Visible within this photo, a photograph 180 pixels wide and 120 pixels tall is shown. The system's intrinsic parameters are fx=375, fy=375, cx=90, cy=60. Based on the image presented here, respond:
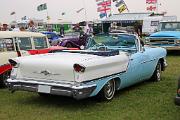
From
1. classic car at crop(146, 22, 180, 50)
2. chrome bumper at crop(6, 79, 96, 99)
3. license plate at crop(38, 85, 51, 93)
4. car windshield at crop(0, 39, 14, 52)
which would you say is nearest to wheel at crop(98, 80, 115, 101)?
chrome bumper at crop(6, 79, 96, 99)

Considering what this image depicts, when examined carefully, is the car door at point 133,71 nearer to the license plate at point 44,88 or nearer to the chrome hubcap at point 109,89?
the chrome hubcap at point 109,89

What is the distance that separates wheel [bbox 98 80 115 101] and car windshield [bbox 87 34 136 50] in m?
1.74

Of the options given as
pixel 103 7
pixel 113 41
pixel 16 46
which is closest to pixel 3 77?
pixel 16 46

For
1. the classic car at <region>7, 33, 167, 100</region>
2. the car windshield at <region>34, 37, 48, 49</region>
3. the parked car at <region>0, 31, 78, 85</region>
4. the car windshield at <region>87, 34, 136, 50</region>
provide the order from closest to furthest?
the classic car at <region>7, 33, 167, 100</region>
the parked car at <region>0, 31, 78, 85</region>
the car windshield at <region>87, 34, 136, 50</region>
the car windshield at <region>34, 37, 48, 49</region>

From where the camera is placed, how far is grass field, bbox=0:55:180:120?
6.48 metres

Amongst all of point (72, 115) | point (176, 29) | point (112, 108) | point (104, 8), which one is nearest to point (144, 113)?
point (112, 108)

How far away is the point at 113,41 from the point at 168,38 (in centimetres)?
919

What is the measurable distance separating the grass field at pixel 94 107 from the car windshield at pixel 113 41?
44.8 inches

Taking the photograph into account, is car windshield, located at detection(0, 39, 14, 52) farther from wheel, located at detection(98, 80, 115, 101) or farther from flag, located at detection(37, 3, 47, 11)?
flag, located at detection(37, 3, 47, 11)

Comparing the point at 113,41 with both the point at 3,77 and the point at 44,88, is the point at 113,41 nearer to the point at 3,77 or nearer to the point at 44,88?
the point at 3,77

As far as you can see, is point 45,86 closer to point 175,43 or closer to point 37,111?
point 37,111

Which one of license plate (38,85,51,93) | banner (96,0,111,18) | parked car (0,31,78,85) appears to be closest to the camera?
license plate (38,85,51,93)

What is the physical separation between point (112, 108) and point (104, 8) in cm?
5098

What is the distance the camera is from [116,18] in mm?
46062
